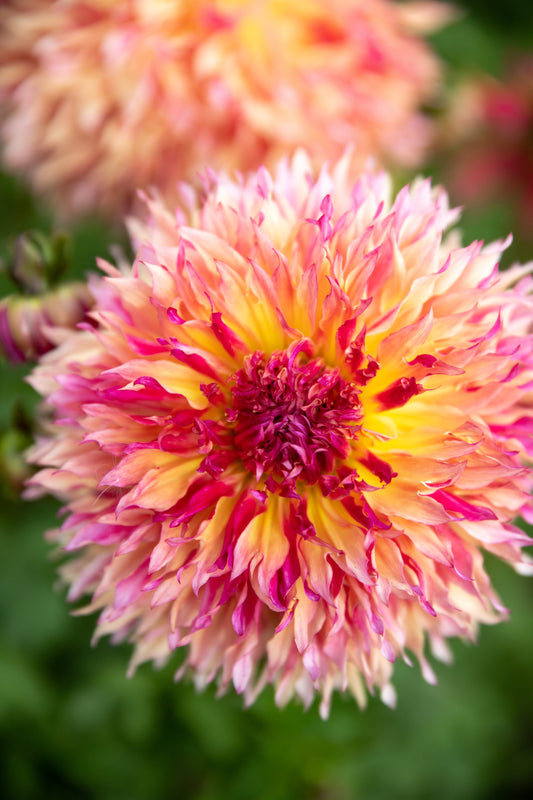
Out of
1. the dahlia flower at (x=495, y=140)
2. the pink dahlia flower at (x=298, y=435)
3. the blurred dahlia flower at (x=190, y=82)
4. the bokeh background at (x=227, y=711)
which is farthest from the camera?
the dahlia flower at (x=495, y=140)

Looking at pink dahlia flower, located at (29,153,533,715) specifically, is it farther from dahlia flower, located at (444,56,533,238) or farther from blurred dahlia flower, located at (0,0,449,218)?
dahlia flower, located at (444,56,533,238)

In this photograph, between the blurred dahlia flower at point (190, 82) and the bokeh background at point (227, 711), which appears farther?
the bokeh background at point (227, 711)

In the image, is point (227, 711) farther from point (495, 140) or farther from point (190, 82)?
point (495, 140)

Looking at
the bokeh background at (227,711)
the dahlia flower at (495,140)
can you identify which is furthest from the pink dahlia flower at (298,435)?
the dahlia flower at (495,140)

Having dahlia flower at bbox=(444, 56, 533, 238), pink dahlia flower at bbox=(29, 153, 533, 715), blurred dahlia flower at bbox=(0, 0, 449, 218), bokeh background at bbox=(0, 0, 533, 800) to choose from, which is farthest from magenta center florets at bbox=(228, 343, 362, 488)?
dahlia flower at bbox=(444, 56, 533, 238)

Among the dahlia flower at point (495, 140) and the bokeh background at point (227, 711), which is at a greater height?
the dahlia flower at point (495, 140)

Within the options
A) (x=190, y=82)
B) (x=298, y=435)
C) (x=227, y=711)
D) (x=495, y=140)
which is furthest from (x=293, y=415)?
(x=495, y=140)

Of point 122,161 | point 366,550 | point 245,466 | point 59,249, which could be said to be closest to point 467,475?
point 366,550

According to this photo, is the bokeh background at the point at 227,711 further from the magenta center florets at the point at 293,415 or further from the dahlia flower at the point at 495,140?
the magenta center florets at the point at 293,415
